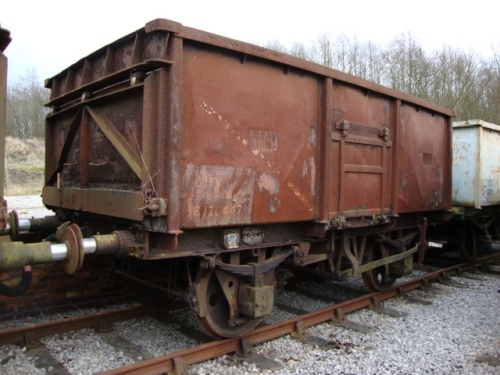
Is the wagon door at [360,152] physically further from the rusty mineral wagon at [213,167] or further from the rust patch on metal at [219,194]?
the rust patch on metal at [219,194]

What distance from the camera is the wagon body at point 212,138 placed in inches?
147

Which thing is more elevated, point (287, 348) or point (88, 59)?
point (88, 59)

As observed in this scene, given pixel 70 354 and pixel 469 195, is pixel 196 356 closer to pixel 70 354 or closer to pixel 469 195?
pixel 70 354

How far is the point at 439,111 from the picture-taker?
7.70 meters

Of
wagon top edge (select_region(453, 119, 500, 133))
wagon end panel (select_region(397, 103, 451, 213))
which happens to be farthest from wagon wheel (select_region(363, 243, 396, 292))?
wagon top edge (select_region(453, 119, 500, 133))

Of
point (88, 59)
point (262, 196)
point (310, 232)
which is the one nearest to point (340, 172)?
point (310, 232)

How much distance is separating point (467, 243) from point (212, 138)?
8637 millimetres

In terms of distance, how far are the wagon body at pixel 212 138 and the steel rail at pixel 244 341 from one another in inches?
49.0

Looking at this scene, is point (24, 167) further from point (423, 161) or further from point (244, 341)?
point (244, 341)

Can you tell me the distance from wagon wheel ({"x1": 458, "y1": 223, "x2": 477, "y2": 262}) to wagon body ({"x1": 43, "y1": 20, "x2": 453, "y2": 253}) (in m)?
4.71

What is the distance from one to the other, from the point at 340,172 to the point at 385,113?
5.14 ft

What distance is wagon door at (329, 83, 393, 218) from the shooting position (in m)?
5.35

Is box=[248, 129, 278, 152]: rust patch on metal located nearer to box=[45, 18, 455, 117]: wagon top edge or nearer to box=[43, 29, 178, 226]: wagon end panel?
box=[45, 18, 455, 117]: wagon top edge

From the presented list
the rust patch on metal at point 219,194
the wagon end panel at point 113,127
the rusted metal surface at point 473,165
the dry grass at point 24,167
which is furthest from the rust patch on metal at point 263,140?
the dry grass at point 24,167
